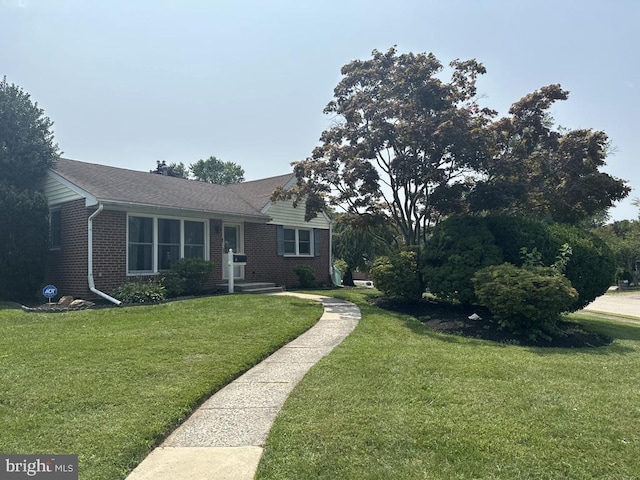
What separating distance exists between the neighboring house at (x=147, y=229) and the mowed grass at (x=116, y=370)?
2.67 m

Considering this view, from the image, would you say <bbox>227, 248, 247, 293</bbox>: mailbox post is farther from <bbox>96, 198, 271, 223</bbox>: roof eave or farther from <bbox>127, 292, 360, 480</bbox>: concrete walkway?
<bbox>127, 292, 360, 480</bbox>: concrete walkway

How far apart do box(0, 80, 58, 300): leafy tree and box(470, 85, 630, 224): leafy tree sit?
39.1 feet

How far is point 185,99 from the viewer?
44.3 feet

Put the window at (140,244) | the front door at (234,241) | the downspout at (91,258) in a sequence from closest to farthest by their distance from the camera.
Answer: the downspout at (91,258)
the window at (140,244)
the front door at (234,241)

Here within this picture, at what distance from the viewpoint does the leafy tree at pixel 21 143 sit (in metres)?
12.7

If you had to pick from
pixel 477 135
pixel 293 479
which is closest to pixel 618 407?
pixel 293 479

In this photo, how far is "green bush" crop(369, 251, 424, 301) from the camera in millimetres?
Result: 10859

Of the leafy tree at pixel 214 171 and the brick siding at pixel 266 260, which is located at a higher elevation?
the leafy tree at pixel 214 171

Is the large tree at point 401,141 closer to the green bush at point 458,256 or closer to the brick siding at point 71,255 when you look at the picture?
the green bush at point 458,256

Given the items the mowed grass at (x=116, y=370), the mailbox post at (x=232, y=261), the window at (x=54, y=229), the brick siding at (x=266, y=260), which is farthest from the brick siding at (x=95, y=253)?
the mowed grass at (x=116, y=370)

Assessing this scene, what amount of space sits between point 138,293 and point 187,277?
70.7 inches

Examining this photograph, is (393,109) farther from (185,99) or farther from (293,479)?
(293,479)

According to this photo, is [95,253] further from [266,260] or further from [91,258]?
[266,260]

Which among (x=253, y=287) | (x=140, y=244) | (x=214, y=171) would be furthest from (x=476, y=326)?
(x=214, y=171)
